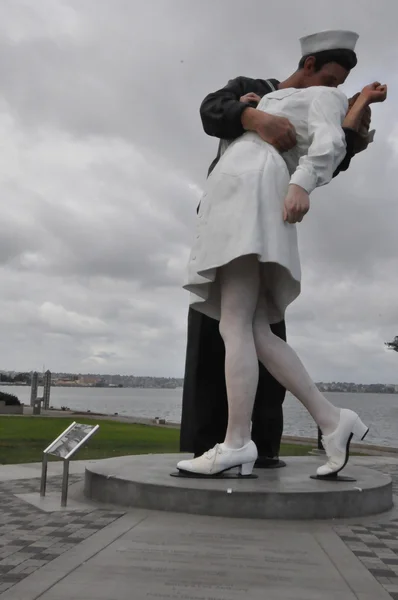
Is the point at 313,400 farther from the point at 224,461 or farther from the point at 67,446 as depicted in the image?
the point at 67,446

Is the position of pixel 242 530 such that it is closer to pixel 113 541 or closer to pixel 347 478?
pixel 113 541

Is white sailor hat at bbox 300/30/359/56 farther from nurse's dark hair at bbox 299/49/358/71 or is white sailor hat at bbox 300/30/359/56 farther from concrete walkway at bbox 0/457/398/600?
concrete walkway at bbox 0/457/398/600

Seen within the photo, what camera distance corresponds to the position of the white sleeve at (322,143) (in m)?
4.77

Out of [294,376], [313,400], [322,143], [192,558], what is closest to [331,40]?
[322,143]

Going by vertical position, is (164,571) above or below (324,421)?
below

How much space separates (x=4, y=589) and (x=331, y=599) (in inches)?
54.6

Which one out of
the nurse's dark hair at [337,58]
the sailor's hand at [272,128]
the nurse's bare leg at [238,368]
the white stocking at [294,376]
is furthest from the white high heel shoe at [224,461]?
the nurse's dark hair at [337,58]

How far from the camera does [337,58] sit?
5309 millimetres

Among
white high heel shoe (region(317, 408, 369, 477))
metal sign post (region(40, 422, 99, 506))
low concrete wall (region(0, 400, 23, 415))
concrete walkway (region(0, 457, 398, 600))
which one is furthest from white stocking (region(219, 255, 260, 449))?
low concrete wall (region(0, 400, 23, 415))

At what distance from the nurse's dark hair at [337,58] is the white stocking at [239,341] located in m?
1.74

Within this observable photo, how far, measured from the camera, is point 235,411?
4.81m

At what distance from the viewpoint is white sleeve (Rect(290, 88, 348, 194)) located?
4.77 m

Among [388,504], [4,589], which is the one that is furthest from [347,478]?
[4,589]

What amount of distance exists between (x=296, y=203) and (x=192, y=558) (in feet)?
8.28
